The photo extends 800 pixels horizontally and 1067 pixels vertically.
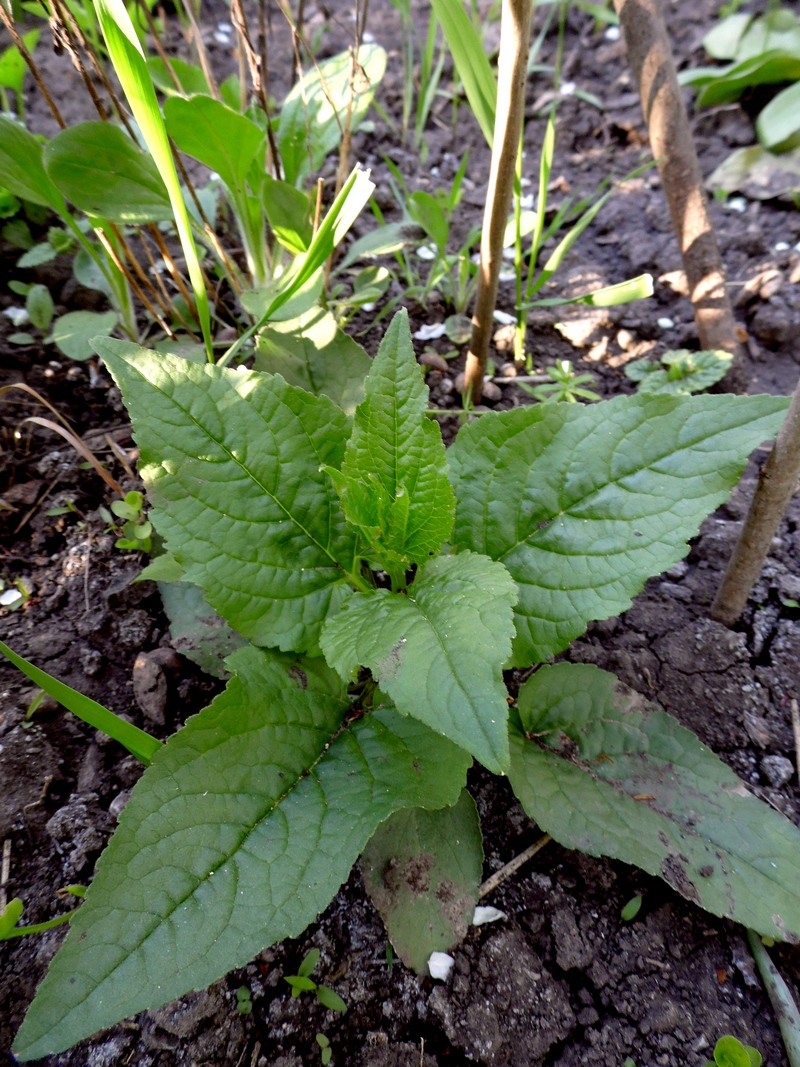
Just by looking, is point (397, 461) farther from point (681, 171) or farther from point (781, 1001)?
point (681, 171)

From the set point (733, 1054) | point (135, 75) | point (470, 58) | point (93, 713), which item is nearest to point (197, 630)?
point (93, 713)

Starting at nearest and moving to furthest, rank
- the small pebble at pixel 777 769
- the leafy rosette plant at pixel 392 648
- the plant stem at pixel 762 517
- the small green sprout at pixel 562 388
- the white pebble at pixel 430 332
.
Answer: the leafy rosette plant at pixel 392 648 < the plant stem at pixel 762 517 < the small pebble at pixel 777 769 < the small green sprout at pixel 562 388 < the white pebble at pixel 430 332

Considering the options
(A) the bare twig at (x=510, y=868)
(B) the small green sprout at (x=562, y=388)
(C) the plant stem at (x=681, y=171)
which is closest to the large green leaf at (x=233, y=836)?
(A) the bare twig at (x=510, y=868)

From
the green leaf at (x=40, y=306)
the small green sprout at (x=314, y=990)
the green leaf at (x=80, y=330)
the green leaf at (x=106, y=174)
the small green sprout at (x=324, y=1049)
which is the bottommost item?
the small green sprout at (x=324, y=1049)

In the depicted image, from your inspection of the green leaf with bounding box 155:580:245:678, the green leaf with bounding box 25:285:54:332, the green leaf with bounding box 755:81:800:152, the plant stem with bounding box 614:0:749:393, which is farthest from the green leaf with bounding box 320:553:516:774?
the green leaf with bounding box 755:81:800:152

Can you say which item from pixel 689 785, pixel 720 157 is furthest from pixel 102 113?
pixel 720 157

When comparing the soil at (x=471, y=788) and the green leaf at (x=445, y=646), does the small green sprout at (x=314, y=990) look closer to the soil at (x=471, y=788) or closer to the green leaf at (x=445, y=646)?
the soil at (x=471, y=788)

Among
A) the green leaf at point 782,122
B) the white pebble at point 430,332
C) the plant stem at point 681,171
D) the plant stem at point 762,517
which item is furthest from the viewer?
the green leaf at point 782,122
